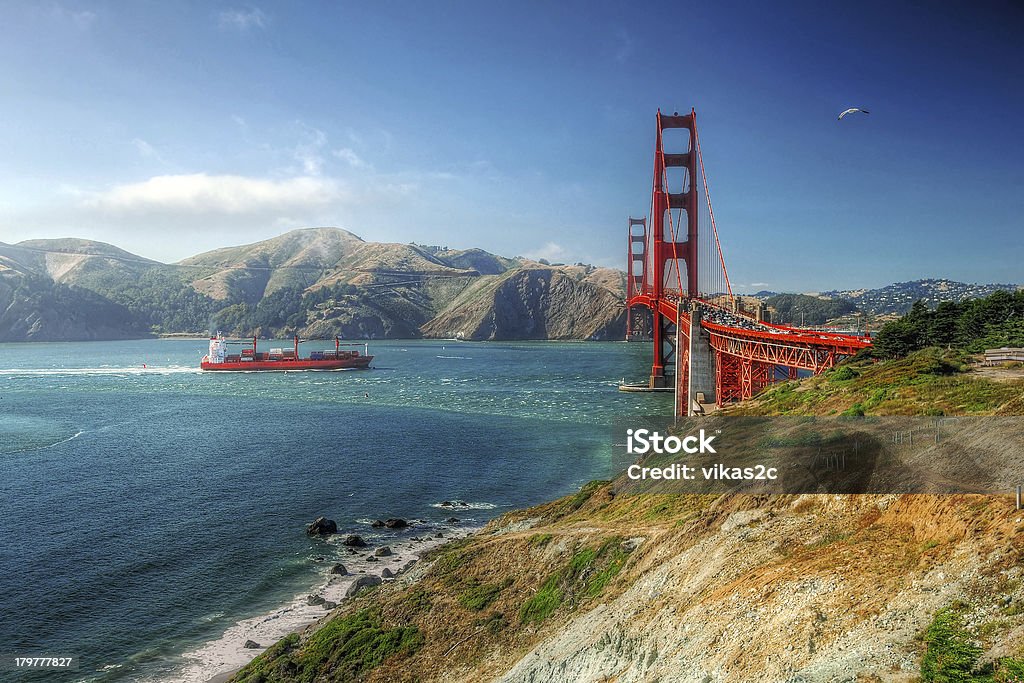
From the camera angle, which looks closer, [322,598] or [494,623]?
[494,623]

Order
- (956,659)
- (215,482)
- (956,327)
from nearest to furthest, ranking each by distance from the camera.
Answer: (956,659), (956,327), (215,482)

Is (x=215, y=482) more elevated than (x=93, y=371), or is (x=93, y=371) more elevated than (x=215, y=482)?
(x=93, y=371)

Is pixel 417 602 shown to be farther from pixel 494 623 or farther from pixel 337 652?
pixel 494 623

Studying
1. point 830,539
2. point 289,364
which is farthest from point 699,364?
point 289,364

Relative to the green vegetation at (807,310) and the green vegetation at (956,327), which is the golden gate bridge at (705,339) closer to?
the green vegetation at (956,327)

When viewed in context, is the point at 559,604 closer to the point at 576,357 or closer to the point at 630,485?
the point at 630,485

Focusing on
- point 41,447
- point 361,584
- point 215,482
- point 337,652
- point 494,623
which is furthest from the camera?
point 41,447

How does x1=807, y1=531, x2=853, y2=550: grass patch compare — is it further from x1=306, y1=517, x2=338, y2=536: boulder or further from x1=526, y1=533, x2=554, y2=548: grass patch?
x1=306, y1=517, x2=338, y2=536: boulder
